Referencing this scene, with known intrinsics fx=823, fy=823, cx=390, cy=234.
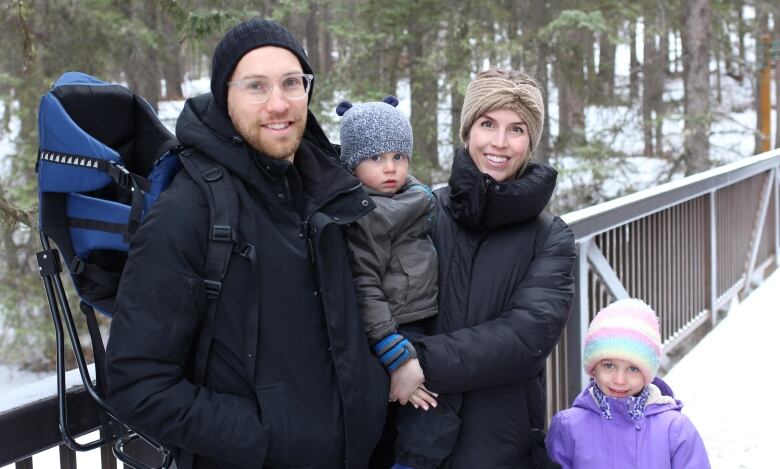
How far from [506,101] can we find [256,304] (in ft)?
3.35

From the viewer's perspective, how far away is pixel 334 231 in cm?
204

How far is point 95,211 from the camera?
189 centimetres

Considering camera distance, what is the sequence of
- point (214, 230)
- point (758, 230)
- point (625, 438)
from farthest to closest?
point (758, 230) → point (625, 438) → point (214, 230)

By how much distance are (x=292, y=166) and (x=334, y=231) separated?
19 cm

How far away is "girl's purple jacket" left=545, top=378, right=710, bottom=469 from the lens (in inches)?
101

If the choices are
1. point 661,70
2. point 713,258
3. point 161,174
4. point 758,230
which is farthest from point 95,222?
point 661,70

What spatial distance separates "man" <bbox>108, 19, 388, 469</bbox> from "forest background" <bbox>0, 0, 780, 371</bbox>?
8.75 metres

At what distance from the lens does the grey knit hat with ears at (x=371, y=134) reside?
93.6 inches

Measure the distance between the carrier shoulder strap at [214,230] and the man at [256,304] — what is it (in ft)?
0.04

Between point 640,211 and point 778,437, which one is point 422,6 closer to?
point 640,211

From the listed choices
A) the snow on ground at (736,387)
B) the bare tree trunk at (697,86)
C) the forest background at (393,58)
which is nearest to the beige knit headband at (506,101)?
the snow on ground at (736,387)

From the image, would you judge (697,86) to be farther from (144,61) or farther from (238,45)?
(238,45)

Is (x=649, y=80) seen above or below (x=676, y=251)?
above

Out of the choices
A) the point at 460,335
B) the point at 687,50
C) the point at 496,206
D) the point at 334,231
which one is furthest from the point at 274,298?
the point at 687,50
